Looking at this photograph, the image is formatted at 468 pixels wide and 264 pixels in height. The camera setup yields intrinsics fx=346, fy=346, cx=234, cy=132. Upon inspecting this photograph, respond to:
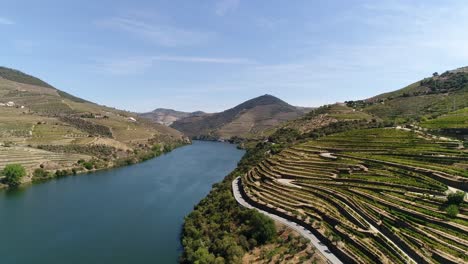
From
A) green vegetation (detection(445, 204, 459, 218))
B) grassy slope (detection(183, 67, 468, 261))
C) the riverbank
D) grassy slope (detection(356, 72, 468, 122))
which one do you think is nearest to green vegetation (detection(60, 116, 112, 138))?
the riverbank

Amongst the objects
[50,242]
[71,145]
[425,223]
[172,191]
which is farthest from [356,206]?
[71,145]

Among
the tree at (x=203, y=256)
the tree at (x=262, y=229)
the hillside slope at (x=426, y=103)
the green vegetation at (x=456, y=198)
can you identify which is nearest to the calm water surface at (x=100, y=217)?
the tree at (x=203, y=256)

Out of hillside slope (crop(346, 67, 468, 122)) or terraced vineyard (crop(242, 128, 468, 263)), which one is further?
hillside slope (crop(346, 67, 468, 122))

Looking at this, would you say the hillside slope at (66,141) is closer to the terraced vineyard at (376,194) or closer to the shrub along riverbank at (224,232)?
the shrub along riverbank at (224,232)

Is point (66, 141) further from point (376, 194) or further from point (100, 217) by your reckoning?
point (376, 194)

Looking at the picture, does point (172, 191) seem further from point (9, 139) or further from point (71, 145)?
point (9, 139)

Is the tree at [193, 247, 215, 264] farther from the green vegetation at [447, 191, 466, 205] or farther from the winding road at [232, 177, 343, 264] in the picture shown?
the green vegetation at [447, 191, 466, 205]

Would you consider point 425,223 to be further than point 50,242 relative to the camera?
No

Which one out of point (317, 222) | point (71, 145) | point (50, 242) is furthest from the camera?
point (71, 145)
